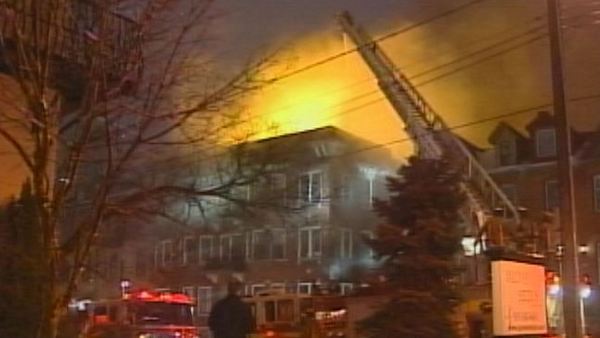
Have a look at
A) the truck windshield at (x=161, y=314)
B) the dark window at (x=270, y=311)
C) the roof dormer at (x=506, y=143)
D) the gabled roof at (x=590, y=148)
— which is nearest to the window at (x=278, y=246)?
the roof dormer at (x=506, y=143)

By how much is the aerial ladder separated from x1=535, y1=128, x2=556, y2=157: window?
13010 millimetres

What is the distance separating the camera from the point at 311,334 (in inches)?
880

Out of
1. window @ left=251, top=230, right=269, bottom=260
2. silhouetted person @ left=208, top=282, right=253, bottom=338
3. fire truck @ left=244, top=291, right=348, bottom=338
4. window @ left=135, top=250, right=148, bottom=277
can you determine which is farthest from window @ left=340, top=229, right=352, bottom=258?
silhouetted person @ left=208, top=282, right=253, bottom=338

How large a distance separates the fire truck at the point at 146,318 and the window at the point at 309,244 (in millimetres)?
19970

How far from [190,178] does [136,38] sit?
3.31 meters

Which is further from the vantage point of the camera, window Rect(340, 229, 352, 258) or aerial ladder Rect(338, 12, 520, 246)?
window Rect(340, 229, 352, 258)

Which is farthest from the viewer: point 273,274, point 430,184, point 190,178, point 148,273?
point 273,274

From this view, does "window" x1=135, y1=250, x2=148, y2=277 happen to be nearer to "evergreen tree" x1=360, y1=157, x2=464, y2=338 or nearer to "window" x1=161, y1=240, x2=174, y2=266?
"window" x1=161, y1=240, x2=174, y2=266

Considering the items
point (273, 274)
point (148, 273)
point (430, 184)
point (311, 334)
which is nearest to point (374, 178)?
point (273, 274)

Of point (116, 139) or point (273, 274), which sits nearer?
point (116, 139)

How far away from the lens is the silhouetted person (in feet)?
47.6

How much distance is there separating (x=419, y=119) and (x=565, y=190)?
1973 centimetres

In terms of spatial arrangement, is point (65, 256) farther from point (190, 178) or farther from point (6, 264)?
point (190, 178)

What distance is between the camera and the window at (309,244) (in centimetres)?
4072
